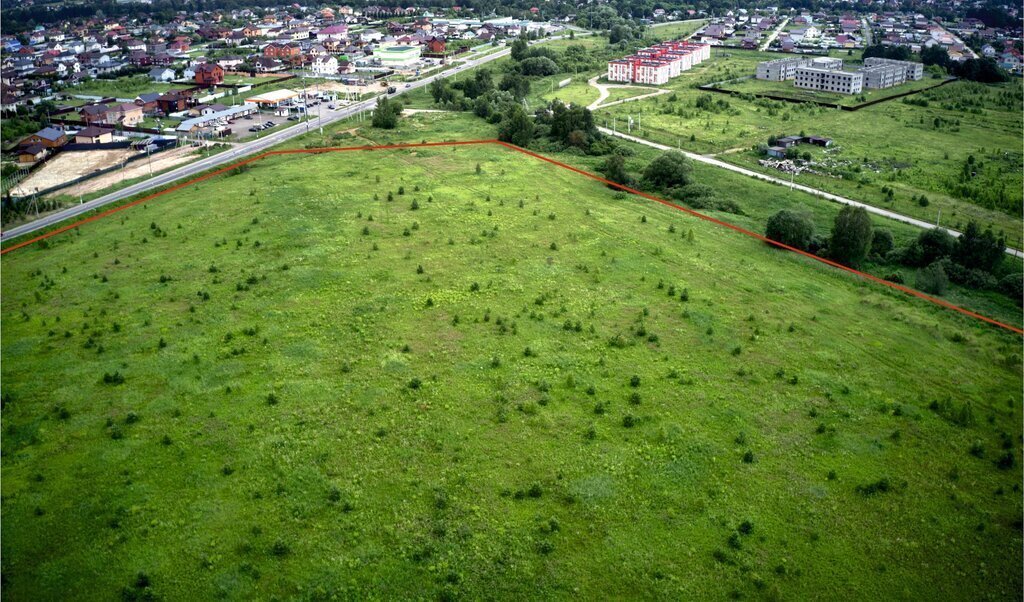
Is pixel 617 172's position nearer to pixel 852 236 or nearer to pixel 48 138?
pixel 852 236

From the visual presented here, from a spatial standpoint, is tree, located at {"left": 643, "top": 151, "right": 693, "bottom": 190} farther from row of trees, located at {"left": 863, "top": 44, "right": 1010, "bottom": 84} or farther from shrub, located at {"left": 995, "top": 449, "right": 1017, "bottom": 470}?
row of trees, located at {"left": 863, "top": 44, "right": 1010, "bottom": 84}

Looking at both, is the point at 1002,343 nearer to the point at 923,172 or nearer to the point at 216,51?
the point at 923,172

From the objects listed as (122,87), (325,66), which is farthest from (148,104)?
(325,66)

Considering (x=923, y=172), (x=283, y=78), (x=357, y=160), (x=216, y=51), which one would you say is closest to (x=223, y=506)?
(x=357, y=160)

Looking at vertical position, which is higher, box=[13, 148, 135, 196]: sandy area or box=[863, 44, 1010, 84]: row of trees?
box=[863, 44, 1010, 84]: row of trees

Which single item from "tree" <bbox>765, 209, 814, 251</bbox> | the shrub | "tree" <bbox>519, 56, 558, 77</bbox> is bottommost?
the shrub

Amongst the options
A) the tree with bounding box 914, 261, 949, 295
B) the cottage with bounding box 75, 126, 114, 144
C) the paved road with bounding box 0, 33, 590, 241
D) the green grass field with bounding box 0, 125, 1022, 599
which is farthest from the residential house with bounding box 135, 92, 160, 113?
the tree with bounding box 914, 261, 949, 295

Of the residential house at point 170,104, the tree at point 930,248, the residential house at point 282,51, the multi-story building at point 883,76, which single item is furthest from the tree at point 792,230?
the residential house at point 282,51
